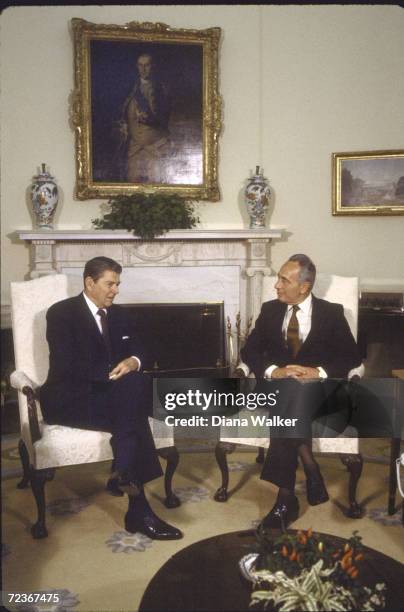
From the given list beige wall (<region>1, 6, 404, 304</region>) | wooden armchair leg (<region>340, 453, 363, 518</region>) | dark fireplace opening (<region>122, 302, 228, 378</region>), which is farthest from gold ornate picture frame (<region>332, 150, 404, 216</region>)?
wooden armchair leg (<region>340, 453, 363, 518</region>)

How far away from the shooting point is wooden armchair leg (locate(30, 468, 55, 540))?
1.69 m

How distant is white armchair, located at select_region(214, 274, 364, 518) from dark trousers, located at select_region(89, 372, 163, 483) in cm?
26

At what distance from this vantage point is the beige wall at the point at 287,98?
1667 millimetres

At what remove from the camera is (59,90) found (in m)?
1.90

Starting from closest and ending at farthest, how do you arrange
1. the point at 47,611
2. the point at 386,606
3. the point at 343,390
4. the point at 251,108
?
the point at 386,606
the point at 47,611
the point at 343,390
the point at 251,108

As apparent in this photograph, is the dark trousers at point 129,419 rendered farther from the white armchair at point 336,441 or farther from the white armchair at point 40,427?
the white armchair at point 336,441

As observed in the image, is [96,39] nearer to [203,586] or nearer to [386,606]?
[203,586]

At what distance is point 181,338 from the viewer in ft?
6.89

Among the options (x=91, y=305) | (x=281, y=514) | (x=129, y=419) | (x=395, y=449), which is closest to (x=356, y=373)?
(x=395, y=449)

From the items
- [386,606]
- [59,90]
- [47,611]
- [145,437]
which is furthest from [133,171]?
[386,606]

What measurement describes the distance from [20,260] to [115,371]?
3.09ft

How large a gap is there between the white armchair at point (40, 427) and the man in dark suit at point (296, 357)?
365mm

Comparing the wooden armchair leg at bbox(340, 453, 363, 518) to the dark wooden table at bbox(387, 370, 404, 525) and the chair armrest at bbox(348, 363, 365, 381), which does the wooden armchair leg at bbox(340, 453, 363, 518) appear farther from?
the chair armrest at bbox(348, 363, 365, 381)

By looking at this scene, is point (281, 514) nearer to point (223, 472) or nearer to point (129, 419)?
point (223, 472)
